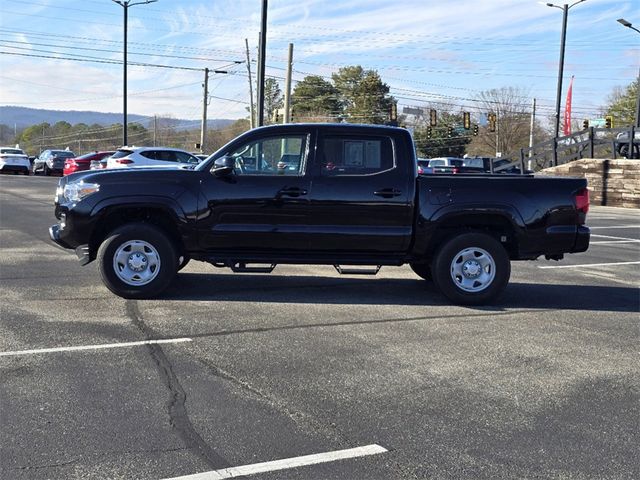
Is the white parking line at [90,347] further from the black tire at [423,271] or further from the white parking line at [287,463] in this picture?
the black tire at [423,271]

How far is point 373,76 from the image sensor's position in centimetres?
7925

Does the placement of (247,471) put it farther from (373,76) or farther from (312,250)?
(373,76)

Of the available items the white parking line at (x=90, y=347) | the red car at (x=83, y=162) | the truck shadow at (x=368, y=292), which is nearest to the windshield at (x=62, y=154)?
the red car at (x=83, y=162)

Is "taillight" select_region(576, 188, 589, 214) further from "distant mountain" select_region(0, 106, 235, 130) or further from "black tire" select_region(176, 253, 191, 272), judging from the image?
"distant mountain" select_region(0, 106, 235, 130)

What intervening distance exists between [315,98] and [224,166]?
243 ft

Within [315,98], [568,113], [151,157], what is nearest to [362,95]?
[315,98]

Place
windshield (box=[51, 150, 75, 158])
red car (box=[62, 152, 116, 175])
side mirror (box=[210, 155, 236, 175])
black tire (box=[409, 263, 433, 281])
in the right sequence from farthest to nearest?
windshield (box=[51, 150, 75, 158])
red car (box=[62, 152, 116, 175])
black tire (box=[409, 263, 433, 281])
side mirror (box=[210, 155, 236, 175])

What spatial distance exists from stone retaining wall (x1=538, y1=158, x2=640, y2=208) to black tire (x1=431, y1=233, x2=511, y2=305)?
68.3 ft

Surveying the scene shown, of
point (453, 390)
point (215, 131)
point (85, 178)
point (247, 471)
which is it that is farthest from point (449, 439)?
point (215, 131)

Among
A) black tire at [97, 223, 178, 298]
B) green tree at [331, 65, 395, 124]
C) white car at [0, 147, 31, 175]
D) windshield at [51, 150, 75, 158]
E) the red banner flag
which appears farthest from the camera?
green tree at [331, 65, 395, 124]

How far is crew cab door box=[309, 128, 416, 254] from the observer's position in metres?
7.31

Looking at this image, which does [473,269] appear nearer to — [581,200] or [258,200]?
[581,200]

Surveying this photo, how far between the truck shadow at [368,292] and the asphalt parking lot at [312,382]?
44 millimetres

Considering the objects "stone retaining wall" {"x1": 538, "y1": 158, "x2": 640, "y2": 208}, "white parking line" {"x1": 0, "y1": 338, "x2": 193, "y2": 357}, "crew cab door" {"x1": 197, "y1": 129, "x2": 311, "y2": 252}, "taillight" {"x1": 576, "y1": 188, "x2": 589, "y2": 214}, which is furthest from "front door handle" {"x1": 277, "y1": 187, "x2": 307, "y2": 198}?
"stone retaining wall" {"x1": 538, "y1": 158, "x2": 640, "y2": 208}
